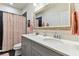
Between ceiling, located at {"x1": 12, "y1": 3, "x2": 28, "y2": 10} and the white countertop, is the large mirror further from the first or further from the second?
ceiling, located at {"x1": 12, "y1": 3, "x2": 28, "y2": 10}

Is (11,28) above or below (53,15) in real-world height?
below

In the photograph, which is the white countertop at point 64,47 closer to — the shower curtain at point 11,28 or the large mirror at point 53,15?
the large mirror at point 53,15

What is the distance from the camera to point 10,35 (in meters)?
2.08

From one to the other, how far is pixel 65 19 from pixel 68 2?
0.30m

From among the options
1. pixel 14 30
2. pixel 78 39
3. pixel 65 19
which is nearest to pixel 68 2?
pixel 65 19

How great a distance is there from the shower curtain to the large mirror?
2.00 feet

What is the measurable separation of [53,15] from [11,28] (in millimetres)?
911

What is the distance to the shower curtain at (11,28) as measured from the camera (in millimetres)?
1996

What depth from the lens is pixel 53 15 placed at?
2176 mm

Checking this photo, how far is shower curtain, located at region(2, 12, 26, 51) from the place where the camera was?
2.00 m

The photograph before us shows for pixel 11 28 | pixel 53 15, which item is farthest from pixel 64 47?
pixel 11 28

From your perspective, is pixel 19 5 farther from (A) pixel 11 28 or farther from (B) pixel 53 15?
(B) pixel 53 15

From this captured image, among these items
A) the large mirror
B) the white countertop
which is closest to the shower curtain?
the large mirror

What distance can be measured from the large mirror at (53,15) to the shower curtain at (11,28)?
0.61 m
